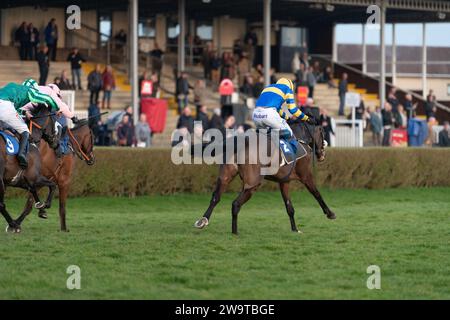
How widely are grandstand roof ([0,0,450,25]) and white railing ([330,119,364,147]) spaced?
3.49 meters

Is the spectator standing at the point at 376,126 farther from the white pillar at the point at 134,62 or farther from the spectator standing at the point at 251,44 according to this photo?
the spectator standing at the point at 251,44

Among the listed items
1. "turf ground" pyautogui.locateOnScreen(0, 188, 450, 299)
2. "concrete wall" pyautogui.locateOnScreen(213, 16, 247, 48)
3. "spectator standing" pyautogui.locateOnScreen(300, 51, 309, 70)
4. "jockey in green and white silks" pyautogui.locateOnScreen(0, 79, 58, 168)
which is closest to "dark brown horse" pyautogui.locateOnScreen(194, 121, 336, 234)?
"turf ground" pyautogui.locateOnScreen(0, 188, 450, 299)

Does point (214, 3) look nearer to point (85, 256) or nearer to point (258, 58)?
point (258, 58)

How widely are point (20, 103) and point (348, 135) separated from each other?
1452 cm

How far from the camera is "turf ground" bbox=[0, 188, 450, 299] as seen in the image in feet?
29.3

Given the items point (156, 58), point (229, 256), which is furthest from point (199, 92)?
point (229, 256)

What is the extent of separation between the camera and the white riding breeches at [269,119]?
44.3 ft

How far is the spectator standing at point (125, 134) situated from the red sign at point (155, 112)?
2.87 m

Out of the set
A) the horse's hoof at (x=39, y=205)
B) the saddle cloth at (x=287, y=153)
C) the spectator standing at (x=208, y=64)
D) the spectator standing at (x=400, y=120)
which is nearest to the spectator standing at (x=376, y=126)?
the spectator standing at (x=400, y=120)

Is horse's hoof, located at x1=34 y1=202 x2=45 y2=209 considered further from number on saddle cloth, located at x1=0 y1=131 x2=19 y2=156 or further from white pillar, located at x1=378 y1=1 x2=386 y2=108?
white pillar, located at x1=378 y1=1 x2=386 y2=108

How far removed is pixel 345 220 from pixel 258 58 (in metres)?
19.5

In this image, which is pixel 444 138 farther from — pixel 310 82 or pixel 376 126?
pixel 310 82

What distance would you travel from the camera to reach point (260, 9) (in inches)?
1313
